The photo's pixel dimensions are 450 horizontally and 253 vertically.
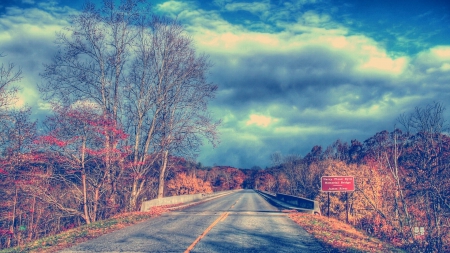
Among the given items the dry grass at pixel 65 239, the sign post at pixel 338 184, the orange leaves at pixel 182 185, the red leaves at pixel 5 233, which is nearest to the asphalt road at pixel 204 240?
the dry grass at pixel 65 239

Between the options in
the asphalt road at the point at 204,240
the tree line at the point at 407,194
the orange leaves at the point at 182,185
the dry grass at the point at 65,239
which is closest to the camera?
the asphalt road at the point at 204,240

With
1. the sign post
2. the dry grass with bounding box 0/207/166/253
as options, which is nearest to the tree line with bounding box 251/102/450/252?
the sign post

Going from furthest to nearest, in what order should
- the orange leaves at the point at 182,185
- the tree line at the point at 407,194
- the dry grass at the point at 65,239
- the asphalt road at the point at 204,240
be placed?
the orange leaves at the point at 182,185, the tree line at the point at 407,194, the dry grass at the point at 65,239, the asphalt road at the point at 204,240

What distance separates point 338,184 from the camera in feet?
58.2

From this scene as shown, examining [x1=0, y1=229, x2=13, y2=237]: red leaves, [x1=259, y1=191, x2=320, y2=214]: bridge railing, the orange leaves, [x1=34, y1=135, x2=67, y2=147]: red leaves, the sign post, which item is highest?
[x1=34, y1=135, x2=67, y2=147]: red leaves

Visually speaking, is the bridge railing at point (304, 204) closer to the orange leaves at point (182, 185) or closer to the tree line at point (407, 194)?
the tree line at point (407, 194)

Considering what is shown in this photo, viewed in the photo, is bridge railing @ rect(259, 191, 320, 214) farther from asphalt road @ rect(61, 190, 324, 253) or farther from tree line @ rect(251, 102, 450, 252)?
asphalt road @ rect(61, 190, 324, 253)

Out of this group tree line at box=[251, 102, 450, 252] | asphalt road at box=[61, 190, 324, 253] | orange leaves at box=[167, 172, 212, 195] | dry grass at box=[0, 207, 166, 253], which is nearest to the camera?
asphalt road at box=[61, 190, 324, 253]

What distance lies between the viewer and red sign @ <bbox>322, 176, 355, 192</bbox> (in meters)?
17.7

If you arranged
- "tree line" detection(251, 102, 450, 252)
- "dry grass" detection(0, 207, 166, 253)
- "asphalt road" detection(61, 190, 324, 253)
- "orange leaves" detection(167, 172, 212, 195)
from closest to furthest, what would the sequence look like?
"asphalt road" detection(61, 190, 324, 253), "dry grass" detection(0, 207, 166, 253), "tree line" detection(251, 102, 450, 252), "orange leaves" detection(167, 172, 212, 195)

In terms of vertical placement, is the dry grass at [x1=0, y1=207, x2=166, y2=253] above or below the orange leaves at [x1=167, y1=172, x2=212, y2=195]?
above

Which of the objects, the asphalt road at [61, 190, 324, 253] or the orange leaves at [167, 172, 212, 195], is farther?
the orange leaves at [167, 172, 212, 195]

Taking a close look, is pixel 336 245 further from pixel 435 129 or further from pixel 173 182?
pixel 173 182

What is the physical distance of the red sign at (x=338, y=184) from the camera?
17.7 m
